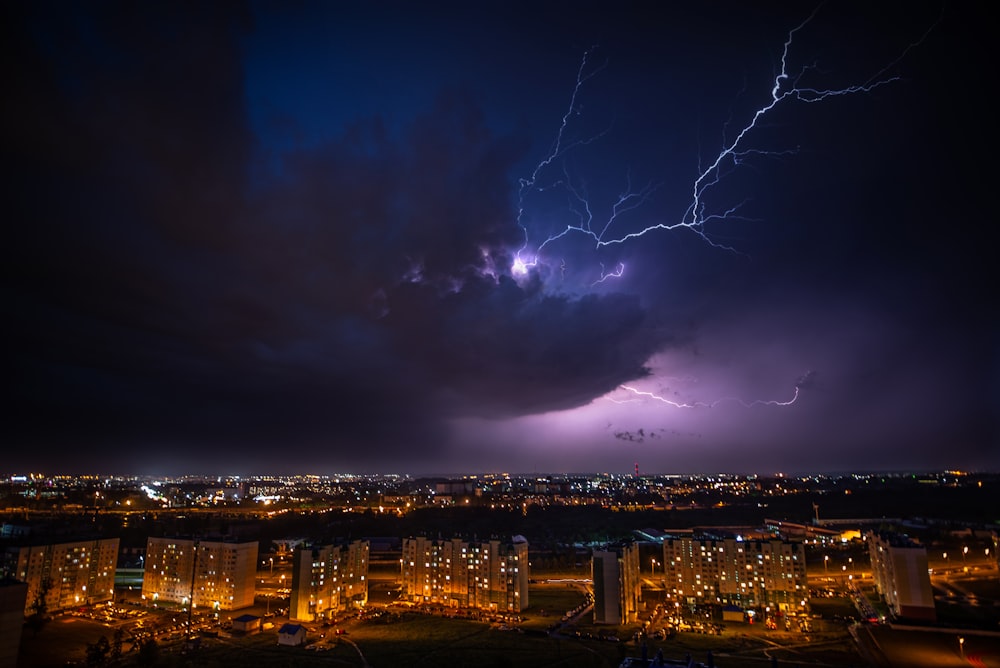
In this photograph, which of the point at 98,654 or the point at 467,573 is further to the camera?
the point at 467,573

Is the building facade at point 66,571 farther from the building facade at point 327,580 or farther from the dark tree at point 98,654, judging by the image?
the building facade at point 327,580

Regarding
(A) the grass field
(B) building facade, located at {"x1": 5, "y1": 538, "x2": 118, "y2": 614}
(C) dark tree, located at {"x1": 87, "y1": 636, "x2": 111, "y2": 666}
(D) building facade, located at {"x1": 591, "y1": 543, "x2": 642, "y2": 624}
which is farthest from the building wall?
(D) building facade, located at {"x1": 591, "y1": 543, "x2": 642, "y2": 624}

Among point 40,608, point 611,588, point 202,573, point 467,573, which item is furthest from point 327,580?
point 611,588

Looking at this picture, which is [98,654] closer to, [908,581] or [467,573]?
[467,573]

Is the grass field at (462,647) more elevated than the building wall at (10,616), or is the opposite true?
the building wall at (10,616)

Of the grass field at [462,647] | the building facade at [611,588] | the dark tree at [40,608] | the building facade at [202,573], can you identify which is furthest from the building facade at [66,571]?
the building facade at [611,588]

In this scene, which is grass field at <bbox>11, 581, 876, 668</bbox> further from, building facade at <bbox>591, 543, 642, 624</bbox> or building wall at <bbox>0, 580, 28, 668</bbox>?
building wall at <bbox>0, 580, 28, 668</bbox>
